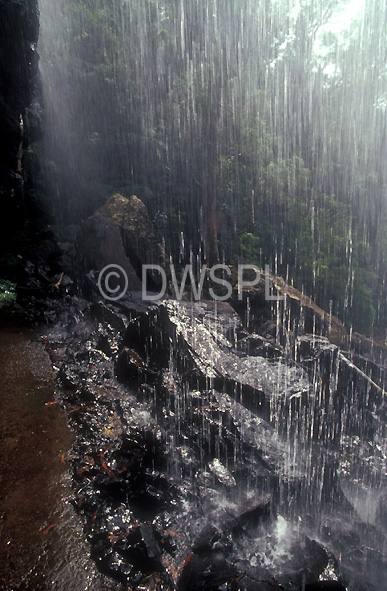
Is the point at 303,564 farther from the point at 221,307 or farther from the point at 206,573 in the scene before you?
the point at 221,307

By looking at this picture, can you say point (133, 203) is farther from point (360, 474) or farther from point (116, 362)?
point (360, 474)

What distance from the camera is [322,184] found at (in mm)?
16094

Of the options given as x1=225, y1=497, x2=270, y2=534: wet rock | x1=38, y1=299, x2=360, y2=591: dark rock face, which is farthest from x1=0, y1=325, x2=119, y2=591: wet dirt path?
x1=225, y1=497, x2=270, y2=534: wet rock

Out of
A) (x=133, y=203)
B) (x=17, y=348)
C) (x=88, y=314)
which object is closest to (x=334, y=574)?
(x=17, y=348)

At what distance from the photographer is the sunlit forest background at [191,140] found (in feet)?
38.1

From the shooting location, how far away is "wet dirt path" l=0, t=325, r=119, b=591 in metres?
1.98

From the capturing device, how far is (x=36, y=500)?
239cm

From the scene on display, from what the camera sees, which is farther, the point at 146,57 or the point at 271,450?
the point at 146,57

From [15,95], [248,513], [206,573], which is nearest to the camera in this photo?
[206,573]

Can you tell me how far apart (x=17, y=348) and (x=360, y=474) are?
5.19m

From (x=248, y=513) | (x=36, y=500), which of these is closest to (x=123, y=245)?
(x=36, y=500)

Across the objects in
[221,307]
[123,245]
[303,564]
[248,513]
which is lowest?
[303,564]

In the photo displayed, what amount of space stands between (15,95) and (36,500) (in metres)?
9.49

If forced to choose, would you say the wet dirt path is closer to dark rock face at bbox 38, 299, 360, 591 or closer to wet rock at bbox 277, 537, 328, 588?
dark rock face at bbox 38, 299, 360, 591
